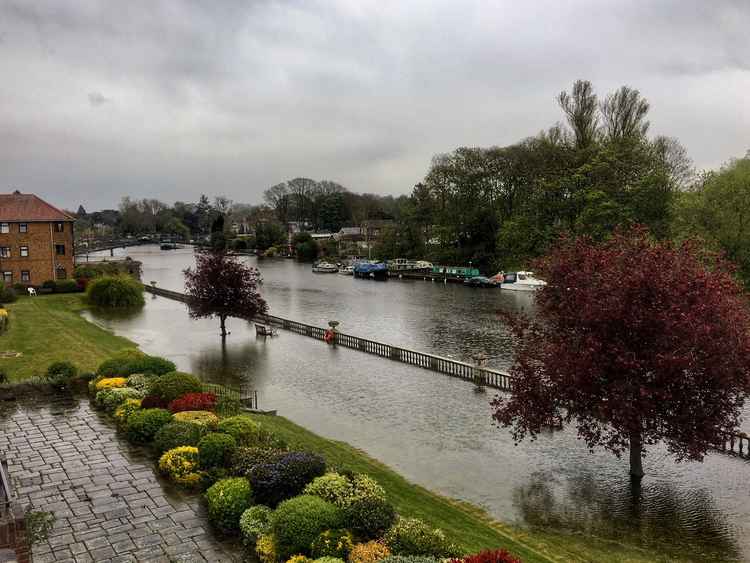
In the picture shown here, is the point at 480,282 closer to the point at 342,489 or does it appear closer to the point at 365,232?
the point at 365,232

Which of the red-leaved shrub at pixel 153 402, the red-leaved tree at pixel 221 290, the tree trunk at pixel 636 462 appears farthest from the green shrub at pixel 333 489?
the red-leaved tree at pixel 221 290

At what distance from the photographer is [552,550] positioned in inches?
534

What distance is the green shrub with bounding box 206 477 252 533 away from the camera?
12250mm

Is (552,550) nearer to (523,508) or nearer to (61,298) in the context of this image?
(523,508)

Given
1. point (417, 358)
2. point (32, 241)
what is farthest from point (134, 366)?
point (32, 241)

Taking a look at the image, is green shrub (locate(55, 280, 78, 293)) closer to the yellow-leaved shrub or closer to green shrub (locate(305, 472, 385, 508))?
the yellow-leaved shrub

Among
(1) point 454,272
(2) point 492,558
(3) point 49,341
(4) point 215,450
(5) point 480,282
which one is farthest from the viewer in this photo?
(1) point 454,272

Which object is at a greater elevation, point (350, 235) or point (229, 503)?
point (350, 235)

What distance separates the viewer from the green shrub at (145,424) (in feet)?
57.2

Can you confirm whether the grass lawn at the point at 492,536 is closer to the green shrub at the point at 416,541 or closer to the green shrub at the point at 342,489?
the green shrub at the point at 342,489

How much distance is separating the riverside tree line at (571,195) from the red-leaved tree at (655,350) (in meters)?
30.4

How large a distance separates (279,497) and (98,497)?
4583 millimetres

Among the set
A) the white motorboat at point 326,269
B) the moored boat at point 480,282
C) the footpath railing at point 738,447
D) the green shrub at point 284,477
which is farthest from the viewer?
the white motorboat at point 326,269

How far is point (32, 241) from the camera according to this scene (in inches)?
2491
